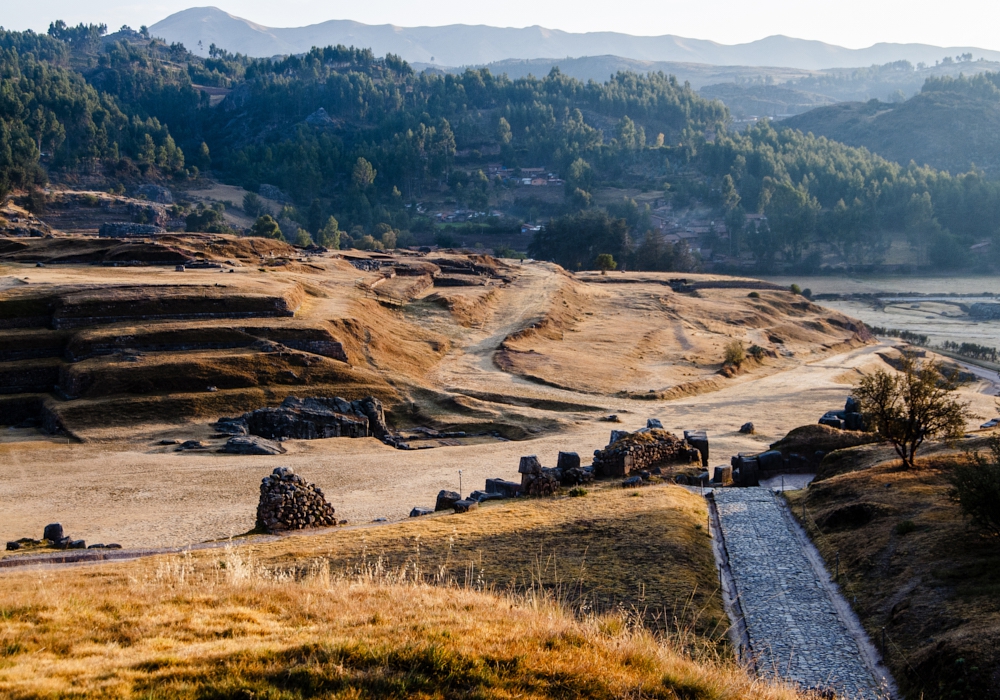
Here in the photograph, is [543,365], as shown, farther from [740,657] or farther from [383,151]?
[383,151]

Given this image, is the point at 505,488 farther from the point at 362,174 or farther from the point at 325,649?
the point at 362,174

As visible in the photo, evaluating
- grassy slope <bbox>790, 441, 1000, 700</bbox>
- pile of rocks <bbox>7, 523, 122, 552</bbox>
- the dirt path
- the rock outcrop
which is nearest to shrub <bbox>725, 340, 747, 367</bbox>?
the dirt path

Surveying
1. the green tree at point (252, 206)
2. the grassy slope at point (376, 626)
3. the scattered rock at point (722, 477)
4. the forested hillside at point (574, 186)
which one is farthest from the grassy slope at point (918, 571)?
the green tree at point (252, 206)

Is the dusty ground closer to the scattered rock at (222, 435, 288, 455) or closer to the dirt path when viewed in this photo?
the dirt path

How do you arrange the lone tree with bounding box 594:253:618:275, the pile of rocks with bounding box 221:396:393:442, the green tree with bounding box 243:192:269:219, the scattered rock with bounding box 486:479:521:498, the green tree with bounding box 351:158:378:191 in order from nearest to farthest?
the scattered rock with bounding box 486:479:521:498 < the pile of rocks with bounding box 221:396:393:442 < the lone tree with bounding box 594:253:618:275 < the green tree with bounding box 243:192:269:219 < the green tree with bounding box 351:158:378:191

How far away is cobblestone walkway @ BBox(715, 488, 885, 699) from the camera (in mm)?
13477

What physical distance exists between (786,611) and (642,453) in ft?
47.2

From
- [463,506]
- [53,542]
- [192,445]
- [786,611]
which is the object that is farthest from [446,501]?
[192,445]

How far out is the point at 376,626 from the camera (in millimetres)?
11414

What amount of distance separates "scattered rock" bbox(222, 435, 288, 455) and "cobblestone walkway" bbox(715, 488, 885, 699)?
19.9m

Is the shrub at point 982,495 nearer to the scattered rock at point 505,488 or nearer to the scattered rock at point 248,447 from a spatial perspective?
the scattered rock at point 505,488

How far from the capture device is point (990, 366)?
77.3 m

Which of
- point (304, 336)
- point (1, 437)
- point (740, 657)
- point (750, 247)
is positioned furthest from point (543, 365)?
point (750, 247)

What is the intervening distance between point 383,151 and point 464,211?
85.9 ft
